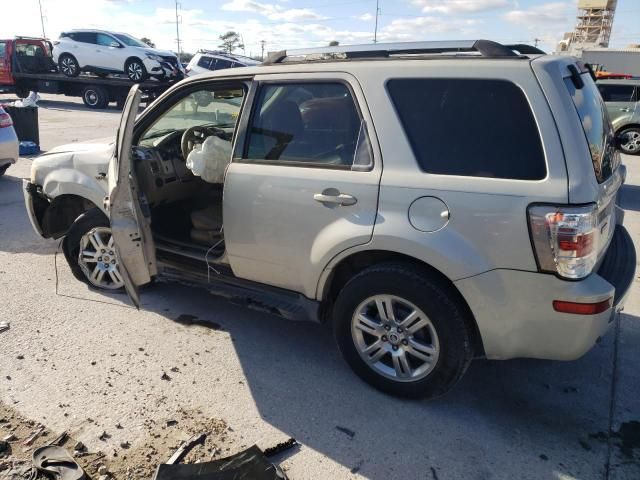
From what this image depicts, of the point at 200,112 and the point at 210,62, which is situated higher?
the point at 210,62

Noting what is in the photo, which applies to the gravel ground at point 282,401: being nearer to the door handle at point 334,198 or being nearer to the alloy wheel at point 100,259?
the alloy wheel at point 100,259

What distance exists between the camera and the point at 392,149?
2750 mm

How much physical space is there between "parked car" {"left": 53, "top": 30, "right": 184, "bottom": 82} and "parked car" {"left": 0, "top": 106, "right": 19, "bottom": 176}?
11949 millimetres

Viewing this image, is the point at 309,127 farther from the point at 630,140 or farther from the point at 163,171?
the point at 630,140

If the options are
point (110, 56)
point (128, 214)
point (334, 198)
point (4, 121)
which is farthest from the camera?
point (110, 56)

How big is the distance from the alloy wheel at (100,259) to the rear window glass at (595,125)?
3.37 metres

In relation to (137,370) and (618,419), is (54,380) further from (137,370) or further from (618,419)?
(618,419)

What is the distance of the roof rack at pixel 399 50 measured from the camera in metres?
2.70

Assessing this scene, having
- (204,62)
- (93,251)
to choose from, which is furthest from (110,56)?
(93,251)

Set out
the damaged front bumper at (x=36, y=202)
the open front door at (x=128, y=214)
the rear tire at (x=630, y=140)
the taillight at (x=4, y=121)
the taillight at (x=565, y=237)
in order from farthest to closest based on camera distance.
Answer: the rear tire at (x=630, y=140)
the taillight at (x=4, y=121)
the damaged front bumper at (x=36, y=202)
the open front door at (x=128, y=214)
the taillight at (x=565, y=237)

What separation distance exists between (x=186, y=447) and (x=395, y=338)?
1261 mm

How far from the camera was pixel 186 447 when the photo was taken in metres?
2.59

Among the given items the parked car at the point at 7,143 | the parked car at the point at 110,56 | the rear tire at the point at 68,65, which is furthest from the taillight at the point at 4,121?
the rear tire at the point at 68,65

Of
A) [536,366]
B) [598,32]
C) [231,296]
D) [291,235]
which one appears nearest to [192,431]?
[231,296]
